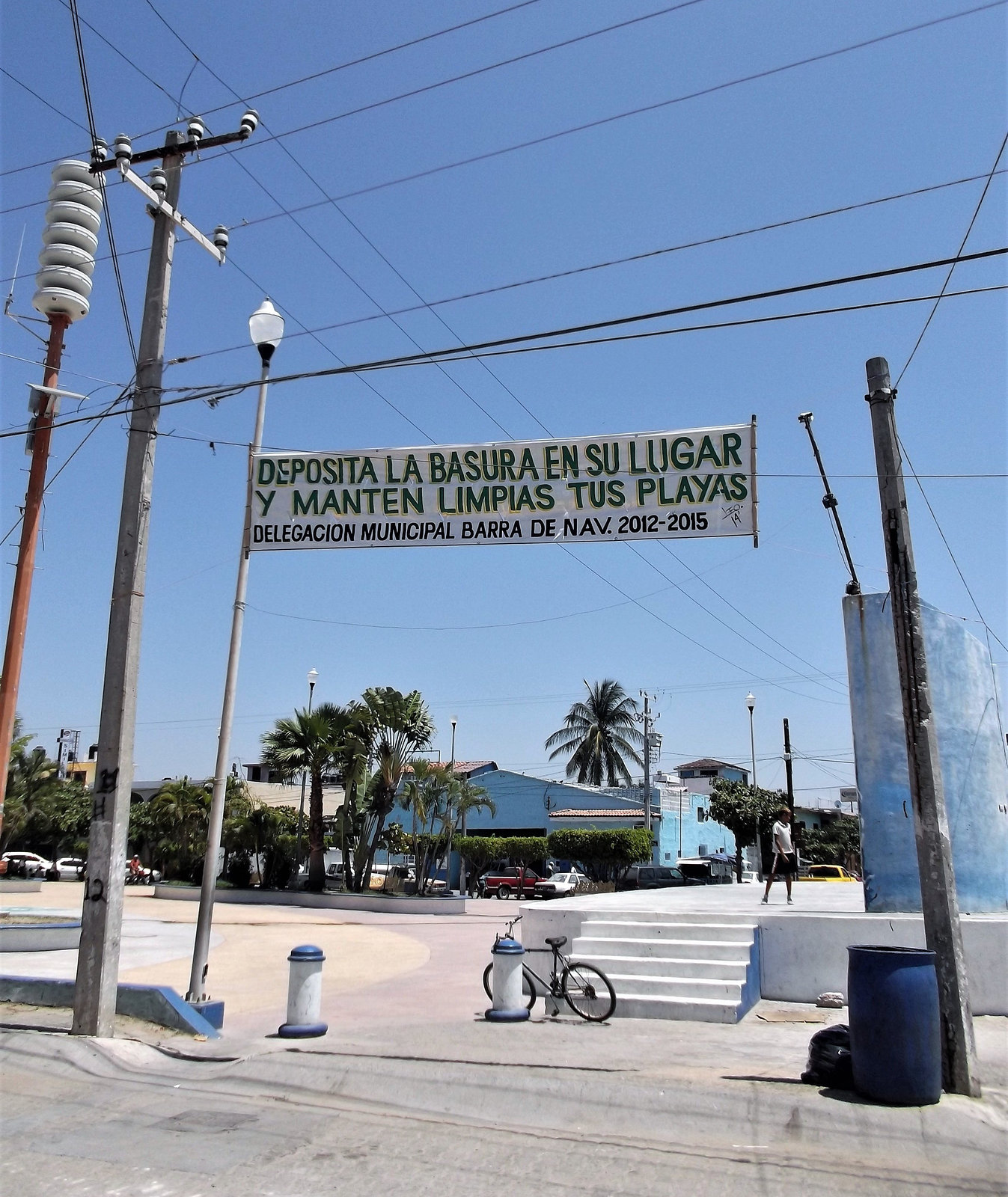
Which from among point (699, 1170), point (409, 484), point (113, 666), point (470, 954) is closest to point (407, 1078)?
point (699, 1170)

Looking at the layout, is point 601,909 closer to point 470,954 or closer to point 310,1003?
point 310,1003

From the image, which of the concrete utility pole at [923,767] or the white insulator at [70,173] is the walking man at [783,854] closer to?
A: the concrete utility pole at [923,767]

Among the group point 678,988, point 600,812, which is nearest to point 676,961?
point 678,988

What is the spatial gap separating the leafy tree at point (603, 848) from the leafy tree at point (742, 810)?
14.0 feet

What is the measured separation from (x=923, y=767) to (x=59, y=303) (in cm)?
1522

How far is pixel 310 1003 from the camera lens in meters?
9.04

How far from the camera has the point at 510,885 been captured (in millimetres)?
38219

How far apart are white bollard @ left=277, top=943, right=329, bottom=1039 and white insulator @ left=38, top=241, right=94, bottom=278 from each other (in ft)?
40.6

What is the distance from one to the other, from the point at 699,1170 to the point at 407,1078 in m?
2.67

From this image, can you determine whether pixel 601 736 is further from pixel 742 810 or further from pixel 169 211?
pixel 169 211

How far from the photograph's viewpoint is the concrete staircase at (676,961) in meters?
9.96

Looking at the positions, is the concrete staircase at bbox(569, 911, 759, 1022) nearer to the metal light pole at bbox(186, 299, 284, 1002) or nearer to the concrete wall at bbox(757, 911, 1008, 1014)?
the concrete wall at bbox(757, 911, 1008, 1014)

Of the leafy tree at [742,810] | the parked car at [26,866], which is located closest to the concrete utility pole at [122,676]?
the parked car at [26,866]

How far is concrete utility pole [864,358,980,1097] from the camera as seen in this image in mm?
6977
